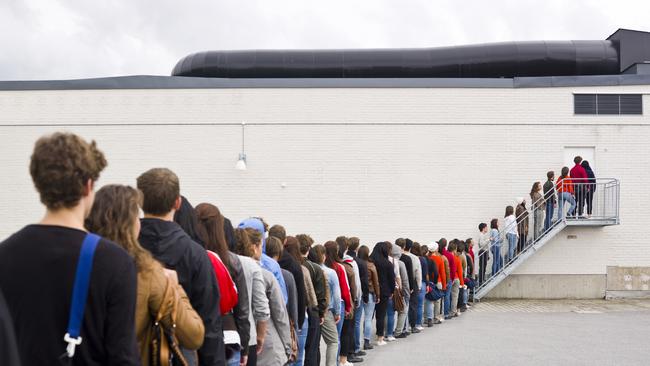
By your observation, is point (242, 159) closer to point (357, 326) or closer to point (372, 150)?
point (372, 150)

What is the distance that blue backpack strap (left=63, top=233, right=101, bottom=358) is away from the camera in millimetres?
2723

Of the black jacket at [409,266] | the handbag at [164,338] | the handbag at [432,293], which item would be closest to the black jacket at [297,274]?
the handbag at [164,338]

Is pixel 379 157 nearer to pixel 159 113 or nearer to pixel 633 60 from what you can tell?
pixel 159 113

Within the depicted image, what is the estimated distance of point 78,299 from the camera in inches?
107

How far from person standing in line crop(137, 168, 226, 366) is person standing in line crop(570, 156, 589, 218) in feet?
55.2

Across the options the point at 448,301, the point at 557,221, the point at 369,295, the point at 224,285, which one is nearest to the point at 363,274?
the point at 369,295

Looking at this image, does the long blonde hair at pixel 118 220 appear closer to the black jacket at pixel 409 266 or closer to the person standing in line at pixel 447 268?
the black jacket at pixel 409 266

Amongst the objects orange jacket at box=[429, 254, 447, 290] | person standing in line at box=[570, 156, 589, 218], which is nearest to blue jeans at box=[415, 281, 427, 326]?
orange jacket at box=[429, 254, 447, 290]

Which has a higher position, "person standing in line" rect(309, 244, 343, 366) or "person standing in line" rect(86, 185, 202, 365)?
"person standing in line" rect(86, 185, 202, 365)

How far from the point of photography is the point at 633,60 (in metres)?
23.0

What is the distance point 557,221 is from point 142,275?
17.6m

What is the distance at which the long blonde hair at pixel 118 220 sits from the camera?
333 centimetres

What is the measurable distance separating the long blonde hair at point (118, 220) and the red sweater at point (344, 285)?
22.2 ft

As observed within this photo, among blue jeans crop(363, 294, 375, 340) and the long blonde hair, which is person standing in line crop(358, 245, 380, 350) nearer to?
blue jeans crop(363, 294, 375, 340)
